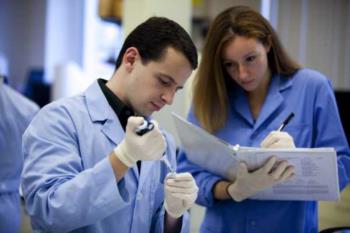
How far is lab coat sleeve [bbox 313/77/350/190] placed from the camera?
4.19ft

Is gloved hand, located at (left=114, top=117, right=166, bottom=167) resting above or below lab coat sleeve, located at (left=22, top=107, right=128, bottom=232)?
above

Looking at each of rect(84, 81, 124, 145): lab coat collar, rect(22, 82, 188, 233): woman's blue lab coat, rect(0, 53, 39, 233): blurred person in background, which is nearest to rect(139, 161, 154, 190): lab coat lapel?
rect(22, 82, 188, 233): woman's blue lab coat

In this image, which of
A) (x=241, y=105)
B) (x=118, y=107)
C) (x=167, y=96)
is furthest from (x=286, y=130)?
(x=118, y=107)

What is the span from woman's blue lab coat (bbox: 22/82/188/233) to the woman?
0.28m

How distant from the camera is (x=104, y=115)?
1057 mm

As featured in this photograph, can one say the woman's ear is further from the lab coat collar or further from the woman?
the lab coat collar

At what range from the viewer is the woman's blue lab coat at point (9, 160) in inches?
77.9

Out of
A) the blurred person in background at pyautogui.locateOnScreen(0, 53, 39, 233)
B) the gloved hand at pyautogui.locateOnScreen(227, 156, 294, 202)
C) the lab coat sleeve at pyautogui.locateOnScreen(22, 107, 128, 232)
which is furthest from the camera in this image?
the blurred person in background at pyautogui.locateOnScreen(0, 53, 39, 233)

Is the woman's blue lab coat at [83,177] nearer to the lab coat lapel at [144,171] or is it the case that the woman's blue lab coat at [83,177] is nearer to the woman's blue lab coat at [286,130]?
the lab coat lapel at [144,171]

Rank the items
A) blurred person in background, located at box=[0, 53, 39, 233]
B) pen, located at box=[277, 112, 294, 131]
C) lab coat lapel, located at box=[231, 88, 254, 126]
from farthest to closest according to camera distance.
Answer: blurred person in background, located at box=[0, 53, 39, 233], lab coat lapel, located at box=[231, 88, 254, 126], pen, located at box=[277, 112, 294, 131]

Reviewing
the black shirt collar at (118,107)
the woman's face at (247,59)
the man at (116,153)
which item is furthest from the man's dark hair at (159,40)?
the woman's face at (247,59)

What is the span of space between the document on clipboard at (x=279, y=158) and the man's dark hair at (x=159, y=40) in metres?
0.20

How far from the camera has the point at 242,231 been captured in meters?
1.33

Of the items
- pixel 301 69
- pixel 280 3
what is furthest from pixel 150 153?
pixel 280 3
